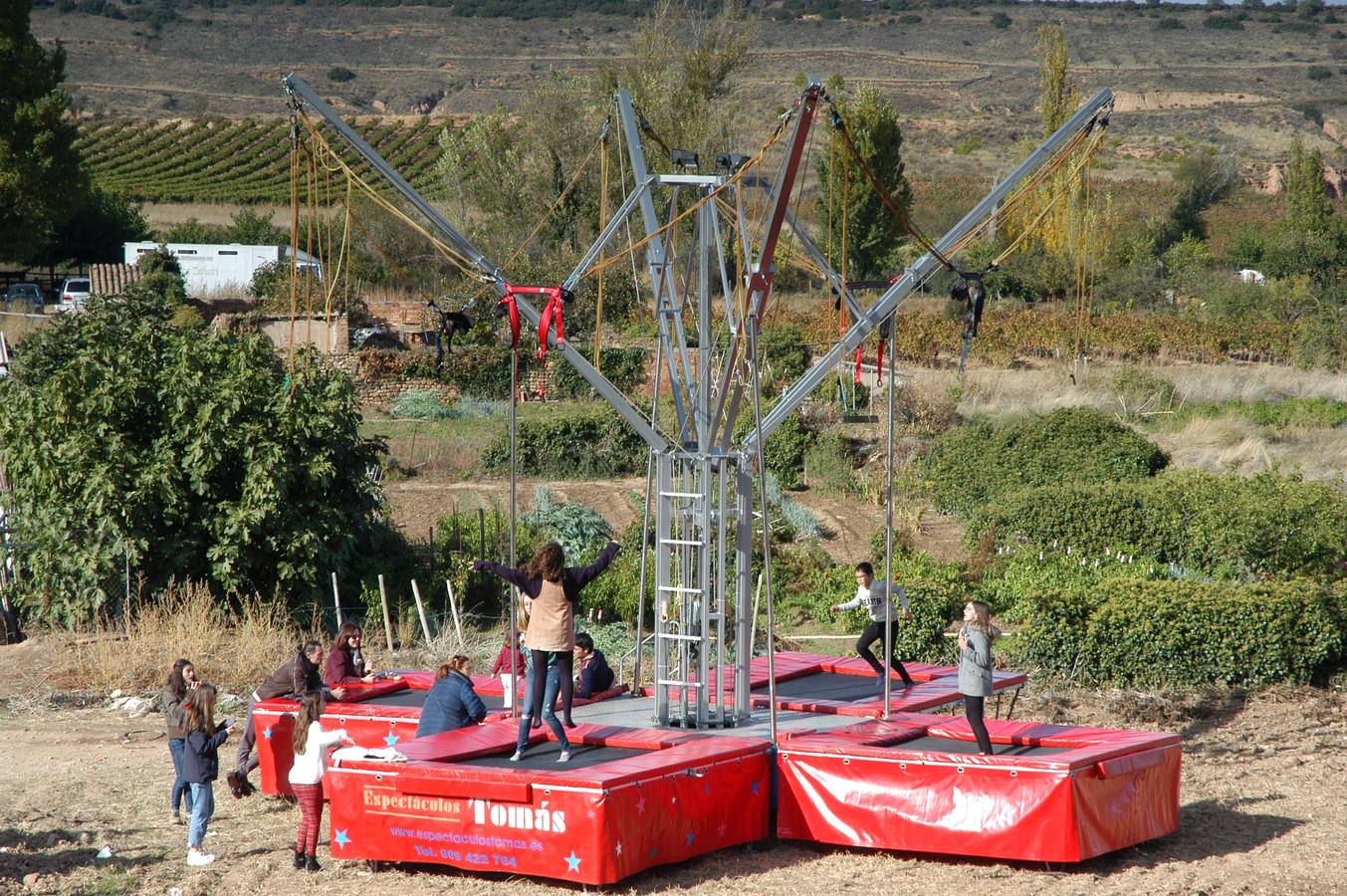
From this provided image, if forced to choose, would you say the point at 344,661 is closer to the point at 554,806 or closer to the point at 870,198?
the point at 554,806

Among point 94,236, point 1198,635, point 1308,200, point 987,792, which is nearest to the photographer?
point 987,792

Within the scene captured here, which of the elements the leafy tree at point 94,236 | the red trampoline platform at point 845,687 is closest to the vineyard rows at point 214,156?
the leafy tree at point 94,236

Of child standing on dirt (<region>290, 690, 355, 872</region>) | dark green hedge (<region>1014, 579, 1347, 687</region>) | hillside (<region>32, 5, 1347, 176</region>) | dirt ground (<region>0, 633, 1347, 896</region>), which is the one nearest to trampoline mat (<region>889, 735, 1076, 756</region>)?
dirt ground (<region>0, 633, 1347, 896</region>)

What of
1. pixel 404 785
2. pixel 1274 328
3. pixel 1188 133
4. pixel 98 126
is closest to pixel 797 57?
pixel 1188 133

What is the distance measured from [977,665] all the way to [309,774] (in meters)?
4.68

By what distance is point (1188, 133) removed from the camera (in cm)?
9156

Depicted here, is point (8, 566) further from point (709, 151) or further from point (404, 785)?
point (709, 151)

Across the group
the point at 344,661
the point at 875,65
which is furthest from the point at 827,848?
the point at 875,65

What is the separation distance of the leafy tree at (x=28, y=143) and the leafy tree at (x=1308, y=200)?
4051 centimetres

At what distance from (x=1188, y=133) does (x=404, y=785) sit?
3565 inches

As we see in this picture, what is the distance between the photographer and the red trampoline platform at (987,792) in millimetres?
9969

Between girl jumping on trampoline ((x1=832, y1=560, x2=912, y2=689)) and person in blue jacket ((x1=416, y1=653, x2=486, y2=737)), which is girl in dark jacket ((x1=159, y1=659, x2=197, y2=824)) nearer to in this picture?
person in blue jacket ((x1=416, y1=653, x2=486, y2=737))

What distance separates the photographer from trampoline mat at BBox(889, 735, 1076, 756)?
10.8m

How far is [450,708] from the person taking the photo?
11664 millimetres
